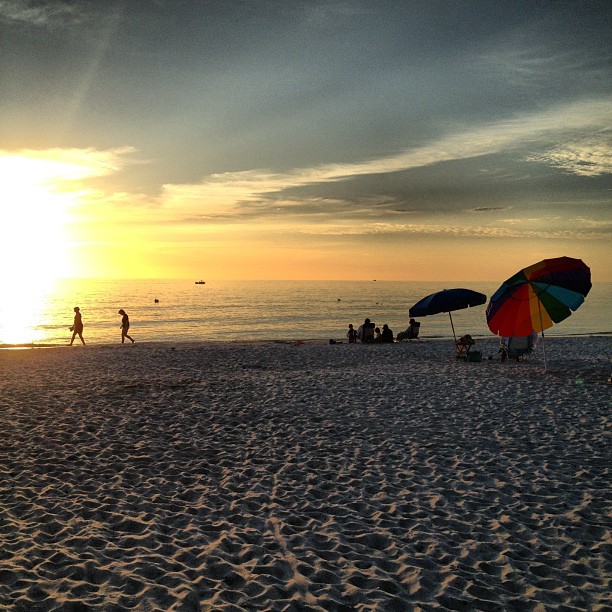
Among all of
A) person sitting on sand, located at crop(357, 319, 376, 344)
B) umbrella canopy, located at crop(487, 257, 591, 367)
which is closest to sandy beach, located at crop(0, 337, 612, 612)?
A: umbrella canopy, located at crop(487, 257, 591, 367)

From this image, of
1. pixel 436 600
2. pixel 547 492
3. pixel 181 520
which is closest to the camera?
pixel 436 600

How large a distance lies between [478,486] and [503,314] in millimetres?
9755

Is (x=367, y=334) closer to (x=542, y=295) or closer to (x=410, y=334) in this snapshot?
(x=410, y=334)

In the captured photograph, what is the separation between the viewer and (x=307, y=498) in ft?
24.0

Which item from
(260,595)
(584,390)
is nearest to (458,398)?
(584,390)

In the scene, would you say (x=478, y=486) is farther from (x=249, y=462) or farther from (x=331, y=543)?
(x=249, y=462)

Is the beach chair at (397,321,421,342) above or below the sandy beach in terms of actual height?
above

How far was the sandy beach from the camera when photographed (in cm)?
507

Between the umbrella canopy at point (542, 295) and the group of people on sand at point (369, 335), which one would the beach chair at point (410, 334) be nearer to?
the group of people on sand at point (369, 335)

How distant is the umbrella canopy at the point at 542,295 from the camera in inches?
602

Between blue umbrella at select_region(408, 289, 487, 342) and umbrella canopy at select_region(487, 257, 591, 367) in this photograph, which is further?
blue umbrella at select_region(408, 289, 487, 342)

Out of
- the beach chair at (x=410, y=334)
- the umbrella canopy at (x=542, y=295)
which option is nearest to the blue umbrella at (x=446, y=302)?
the umbrella canopy at (x=542, y=295)

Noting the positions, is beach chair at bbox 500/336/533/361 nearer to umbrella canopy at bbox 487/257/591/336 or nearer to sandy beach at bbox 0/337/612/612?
umbrella canopy at bbox 487/257/591/336

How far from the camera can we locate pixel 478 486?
7609mm
